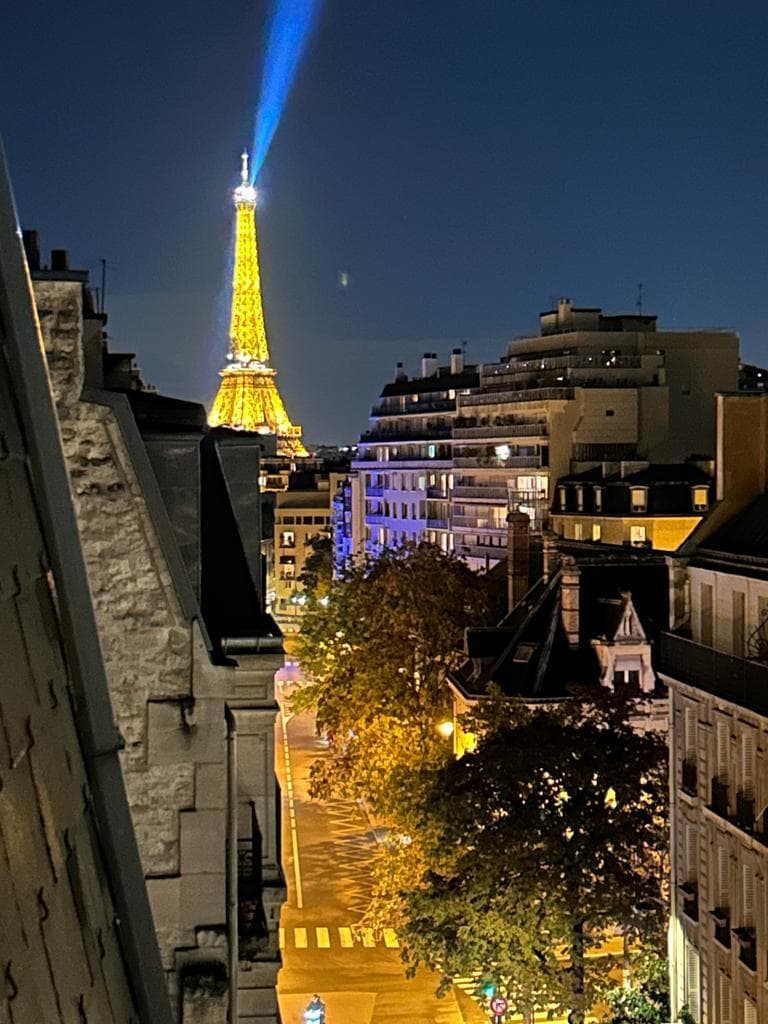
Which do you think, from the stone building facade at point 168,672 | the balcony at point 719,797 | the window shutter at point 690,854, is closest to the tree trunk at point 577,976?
the window shutter at point 690,854

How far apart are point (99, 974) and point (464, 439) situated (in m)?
112

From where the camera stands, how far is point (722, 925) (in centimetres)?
3216

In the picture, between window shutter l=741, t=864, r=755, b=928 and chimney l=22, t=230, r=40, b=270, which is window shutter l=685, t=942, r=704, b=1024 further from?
chimney l=22, t=230, r=40, b=270

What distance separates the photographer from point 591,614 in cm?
5303

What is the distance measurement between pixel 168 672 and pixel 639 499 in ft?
232

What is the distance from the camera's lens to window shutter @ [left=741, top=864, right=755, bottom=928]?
30750mm

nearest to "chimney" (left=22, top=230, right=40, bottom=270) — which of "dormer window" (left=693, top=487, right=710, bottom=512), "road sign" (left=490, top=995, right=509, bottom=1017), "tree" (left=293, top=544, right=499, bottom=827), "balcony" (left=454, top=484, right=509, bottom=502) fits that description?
"road sign" (left=490, top=995, right=509, bottom=1017)

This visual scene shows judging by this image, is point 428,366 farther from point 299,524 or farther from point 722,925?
point 722,925

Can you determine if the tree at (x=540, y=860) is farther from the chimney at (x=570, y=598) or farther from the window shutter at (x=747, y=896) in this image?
the chimney at (x=570, y=598)

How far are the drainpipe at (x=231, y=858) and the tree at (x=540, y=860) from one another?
69.4 feet

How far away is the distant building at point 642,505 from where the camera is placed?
83.1 metres

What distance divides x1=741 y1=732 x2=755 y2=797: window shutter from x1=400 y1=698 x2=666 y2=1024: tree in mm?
5543

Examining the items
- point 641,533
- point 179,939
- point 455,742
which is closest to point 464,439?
point 641,533

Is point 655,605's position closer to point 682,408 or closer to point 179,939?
point 179,939
